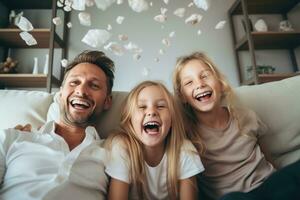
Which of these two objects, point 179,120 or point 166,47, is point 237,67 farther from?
point 179,120

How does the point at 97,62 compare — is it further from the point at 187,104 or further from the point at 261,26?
the point at 261,26

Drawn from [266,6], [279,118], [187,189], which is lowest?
[187,189]

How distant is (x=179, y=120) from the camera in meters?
1.02

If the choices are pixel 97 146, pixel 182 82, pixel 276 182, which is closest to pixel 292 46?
pixel 182 82

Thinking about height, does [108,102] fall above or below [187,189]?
above

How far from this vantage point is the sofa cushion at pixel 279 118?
3.65 ft

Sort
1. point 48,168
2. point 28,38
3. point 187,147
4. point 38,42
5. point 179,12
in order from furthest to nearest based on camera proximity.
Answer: point 179,12 → point 38,42 → point 28,38 → point 187,147 → point 48,168

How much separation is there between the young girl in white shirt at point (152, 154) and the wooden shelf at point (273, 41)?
1659 mm

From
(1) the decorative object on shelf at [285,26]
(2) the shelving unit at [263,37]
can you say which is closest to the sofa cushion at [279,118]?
(2) the shelving unit at [263,37]

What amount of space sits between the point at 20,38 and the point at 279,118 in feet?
6.90

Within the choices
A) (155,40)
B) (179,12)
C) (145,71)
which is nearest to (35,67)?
(145,71)

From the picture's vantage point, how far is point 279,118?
1.12 meters

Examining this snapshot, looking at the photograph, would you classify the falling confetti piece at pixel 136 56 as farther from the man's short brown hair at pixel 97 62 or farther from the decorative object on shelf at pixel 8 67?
the man's short brown hair at pixel 97 62

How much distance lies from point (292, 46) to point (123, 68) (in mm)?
1679
